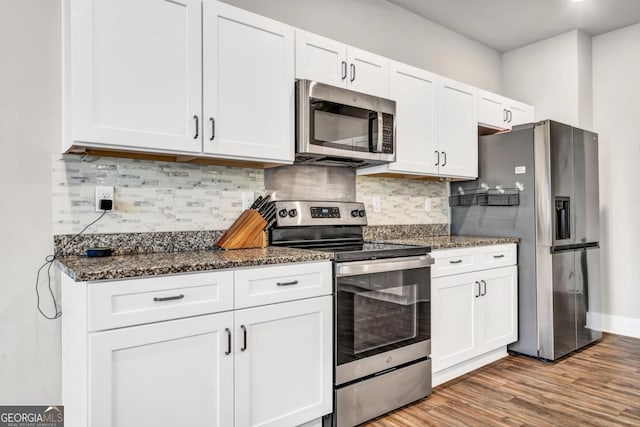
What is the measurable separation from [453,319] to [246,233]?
148 cm

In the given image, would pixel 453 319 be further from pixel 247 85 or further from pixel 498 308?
pixel 247 85

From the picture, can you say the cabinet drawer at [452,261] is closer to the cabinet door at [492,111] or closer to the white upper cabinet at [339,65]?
the white upper cabinet at [339,65]

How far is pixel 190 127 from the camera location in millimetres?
1940

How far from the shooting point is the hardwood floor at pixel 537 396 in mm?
2211

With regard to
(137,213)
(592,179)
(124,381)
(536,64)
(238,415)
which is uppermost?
(536,64)

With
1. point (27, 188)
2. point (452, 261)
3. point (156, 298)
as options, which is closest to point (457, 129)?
point (452, 261)

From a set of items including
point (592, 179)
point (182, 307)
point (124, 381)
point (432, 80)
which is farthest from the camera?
point (592, 179)

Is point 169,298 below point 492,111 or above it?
below

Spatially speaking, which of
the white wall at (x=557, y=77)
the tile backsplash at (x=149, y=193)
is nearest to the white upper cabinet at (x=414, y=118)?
the tile backsplash at (x=149, y=193)

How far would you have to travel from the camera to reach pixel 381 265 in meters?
2.21

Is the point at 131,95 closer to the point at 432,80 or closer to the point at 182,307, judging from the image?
the point at 182,307

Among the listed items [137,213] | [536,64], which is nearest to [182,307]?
[137,213]

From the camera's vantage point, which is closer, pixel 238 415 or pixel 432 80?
pixel 238 415

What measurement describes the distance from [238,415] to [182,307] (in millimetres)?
538
